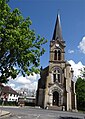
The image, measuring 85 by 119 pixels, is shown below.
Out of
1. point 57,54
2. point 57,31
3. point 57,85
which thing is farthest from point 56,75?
point 57,31

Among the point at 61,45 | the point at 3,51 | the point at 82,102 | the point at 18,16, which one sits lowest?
the point at 82,102

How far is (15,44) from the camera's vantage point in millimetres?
16797

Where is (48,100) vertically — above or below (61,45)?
below

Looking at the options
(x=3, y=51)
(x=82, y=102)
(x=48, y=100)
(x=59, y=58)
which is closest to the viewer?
(x=3, y=51)

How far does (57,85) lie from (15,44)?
38.1 metres

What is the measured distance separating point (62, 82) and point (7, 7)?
3924 cm

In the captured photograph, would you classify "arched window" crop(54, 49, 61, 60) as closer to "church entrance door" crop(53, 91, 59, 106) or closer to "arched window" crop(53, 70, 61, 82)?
"arched window" crop(53, 70, 61, 82)

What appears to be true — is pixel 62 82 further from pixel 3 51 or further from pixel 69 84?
pixel 3 51

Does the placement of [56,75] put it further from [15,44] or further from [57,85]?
[15,44]

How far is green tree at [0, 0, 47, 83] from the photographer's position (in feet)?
55.1

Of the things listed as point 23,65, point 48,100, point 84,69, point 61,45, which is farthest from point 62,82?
point 23,65

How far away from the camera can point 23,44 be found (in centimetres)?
1784

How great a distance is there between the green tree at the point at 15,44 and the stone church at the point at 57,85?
33.6 m

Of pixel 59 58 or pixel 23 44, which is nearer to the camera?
pixel 23 44
